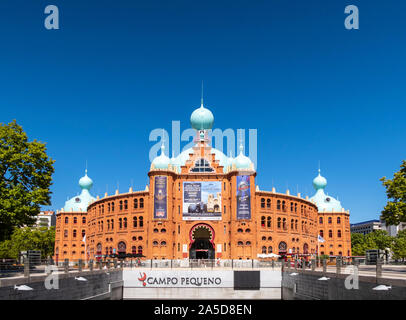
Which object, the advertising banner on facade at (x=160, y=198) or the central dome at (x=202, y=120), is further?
the central dome at (x=202, y=120)

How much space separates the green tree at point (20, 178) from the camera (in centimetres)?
3884

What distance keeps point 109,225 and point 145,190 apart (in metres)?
10.4

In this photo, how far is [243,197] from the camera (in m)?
69.8

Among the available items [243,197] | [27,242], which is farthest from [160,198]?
[27,242]

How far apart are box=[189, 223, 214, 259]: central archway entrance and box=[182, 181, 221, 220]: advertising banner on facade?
80.0 inches

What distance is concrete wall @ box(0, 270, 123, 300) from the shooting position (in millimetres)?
24906

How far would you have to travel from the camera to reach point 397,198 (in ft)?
148

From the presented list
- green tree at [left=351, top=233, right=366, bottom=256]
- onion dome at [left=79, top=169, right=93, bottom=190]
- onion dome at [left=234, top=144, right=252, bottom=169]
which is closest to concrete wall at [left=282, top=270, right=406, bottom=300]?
onion dome at [left=234, top=144, right=252, bottom=169]

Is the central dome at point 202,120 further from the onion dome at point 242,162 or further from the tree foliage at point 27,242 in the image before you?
the tree foliage at point 27,242

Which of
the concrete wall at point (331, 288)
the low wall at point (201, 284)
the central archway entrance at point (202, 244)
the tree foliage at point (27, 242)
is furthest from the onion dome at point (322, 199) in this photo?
the tree foliage at point (27, 242)

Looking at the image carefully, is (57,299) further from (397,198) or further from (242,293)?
(397,198)

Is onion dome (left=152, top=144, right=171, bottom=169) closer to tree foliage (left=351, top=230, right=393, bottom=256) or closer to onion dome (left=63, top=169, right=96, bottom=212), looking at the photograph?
onion dome (left=63, top=169, right=96, bottom=212)

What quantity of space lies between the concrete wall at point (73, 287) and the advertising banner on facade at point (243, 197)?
26.4 m
